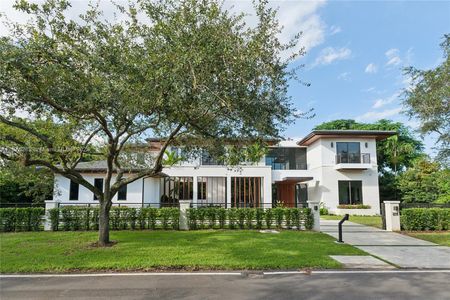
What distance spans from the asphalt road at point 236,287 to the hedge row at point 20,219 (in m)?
7.50

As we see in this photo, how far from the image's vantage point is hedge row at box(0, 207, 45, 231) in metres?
13.0

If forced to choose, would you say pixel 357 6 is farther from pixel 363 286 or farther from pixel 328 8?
pixel 363 286

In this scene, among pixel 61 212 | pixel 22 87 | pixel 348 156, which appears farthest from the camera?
pixel 348 156

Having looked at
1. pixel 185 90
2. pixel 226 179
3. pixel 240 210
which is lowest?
pixel 240 210

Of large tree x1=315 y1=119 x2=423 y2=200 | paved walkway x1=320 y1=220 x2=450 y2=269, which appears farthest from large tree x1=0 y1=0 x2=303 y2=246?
large tree x1=315 y1=119 x2=423 y2=200

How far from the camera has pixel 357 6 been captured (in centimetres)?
1060

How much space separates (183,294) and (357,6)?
410 inches

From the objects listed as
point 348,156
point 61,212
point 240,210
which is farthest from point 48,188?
point 348,156

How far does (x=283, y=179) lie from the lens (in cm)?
2616

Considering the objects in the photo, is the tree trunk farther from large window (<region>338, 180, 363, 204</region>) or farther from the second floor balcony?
large window (<region>338, 180, 363, 204</region>)

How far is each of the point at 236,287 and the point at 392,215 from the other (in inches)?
448

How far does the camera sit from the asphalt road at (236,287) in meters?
5.28

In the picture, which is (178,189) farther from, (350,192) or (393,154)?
(393,154)

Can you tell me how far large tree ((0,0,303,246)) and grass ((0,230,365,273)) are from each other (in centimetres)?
327
